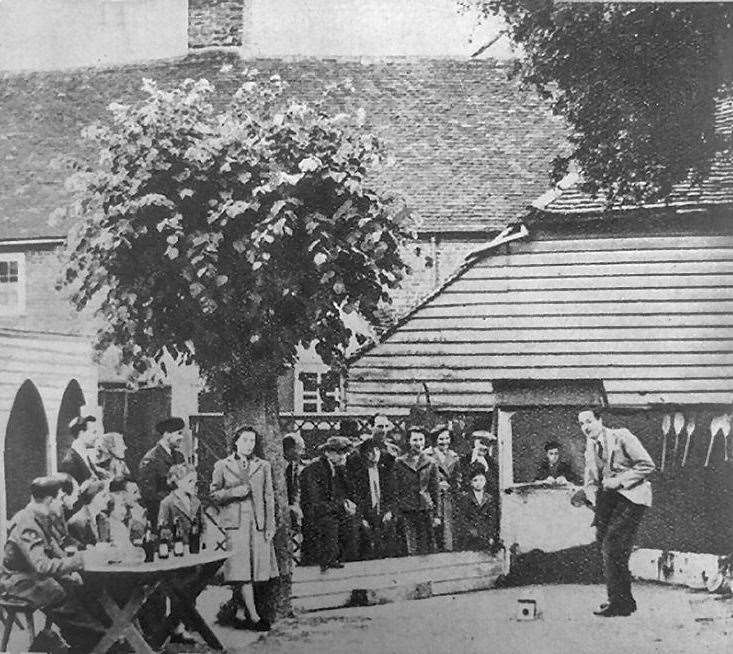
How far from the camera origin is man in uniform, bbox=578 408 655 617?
5633mm

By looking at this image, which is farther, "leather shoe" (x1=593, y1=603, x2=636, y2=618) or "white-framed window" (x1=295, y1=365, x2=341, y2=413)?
"white-framed window" (x1=295, y1=365, x2=341, y2=413)

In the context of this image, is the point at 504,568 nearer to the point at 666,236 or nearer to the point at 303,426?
the point at 303,426

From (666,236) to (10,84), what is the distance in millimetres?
4297

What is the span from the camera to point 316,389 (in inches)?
226

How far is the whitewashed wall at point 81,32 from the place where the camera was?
6.00 metres

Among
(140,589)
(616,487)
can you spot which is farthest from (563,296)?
(140,589)

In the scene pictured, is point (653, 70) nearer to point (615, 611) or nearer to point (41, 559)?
point (615, 611)

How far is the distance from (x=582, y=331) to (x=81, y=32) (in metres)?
3.74

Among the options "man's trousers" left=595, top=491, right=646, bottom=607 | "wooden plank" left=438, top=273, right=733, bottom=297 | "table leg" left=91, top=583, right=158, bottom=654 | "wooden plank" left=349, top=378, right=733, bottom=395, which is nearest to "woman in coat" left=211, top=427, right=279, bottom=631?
"table leg" left=91, top=583, right=158, bottom=654

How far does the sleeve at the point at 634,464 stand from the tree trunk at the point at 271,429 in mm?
2055

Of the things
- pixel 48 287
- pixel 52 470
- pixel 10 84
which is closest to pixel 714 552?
pixel 52 470

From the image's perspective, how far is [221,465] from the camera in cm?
573

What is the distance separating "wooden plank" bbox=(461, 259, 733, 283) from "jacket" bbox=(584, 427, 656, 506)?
39.3 inches

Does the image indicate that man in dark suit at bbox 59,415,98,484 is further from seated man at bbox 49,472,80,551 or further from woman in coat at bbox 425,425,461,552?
woman in coat at bbox 425,425,461,552
